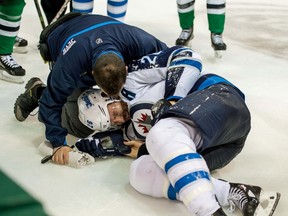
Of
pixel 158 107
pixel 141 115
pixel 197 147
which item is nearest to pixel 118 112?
pixel 141 115

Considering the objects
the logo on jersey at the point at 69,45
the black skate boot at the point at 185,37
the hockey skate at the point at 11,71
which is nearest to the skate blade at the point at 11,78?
the hockey skate at the point at 11,71

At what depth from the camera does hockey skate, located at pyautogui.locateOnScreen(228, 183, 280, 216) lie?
4.44 feet

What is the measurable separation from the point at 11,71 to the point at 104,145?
0.95m

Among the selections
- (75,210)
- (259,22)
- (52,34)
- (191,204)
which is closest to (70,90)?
(52,34)

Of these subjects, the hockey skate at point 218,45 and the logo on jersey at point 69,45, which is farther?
the hockey skate at point 218,45

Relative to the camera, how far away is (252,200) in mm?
1373

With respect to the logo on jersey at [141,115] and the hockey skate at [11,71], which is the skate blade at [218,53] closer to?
the hockey skate at [11,71]

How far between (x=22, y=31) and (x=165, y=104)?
2.02 meters

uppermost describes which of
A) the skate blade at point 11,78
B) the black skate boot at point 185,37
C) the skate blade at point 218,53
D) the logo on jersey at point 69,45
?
the logo on jersey at point 69,45

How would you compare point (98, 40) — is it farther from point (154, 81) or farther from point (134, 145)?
point (134, 145)

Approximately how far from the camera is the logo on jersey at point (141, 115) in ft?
5.35

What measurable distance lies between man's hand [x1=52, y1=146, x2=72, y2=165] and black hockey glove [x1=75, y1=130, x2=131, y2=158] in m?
0.05

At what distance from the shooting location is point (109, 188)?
5.04ft

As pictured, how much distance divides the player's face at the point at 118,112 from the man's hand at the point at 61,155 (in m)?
0.17
